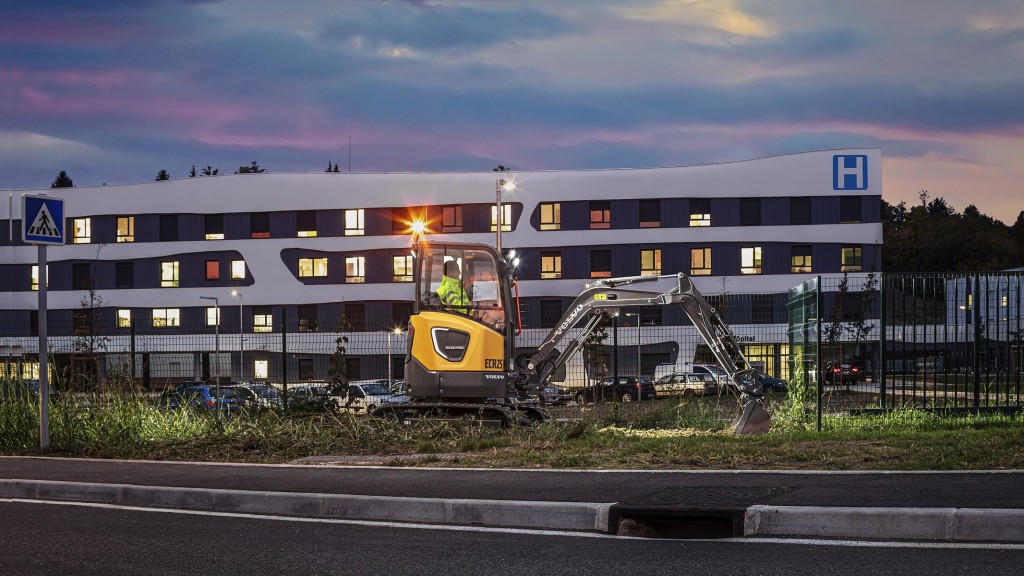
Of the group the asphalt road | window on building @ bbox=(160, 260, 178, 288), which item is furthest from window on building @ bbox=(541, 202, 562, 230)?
the asphalt road

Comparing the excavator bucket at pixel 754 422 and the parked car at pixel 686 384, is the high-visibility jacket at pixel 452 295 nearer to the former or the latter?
the excavator bucket at pixel 754 422

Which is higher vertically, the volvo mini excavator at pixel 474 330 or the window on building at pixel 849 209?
the window on building at pixel 849 209

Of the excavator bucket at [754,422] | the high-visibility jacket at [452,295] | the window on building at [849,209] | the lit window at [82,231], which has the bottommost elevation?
the excavator bucket at [754,422]

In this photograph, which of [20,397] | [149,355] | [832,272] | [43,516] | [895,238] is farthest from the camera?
[895,238]

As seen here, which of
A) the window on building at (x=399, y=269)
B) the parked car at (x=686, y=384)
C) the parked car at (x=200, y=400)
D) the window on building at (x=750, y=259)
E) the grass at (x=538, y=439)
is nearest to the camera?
the grass at (x=538, y=439)

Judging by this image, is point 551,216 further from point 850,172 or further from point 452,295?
point 452,295

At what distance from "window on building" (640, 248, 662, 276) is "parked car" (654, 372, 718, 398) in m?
38.2

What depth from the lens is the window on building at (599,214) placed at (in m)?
63.2

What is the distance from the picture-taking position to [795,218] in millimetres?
62750

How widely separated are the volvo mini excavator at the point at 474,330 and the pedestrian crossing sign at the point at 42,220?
5.36 m

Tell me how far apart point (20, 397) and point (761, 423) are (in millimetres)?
11147

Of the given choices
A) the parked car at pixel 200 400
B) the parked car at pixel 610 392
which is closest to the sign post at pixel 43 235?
the parked car at pixel 200 400

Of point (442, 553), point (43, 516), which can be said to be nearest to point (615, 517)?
point (442, 553)

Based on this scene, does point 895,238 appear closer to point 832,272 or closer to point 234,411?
point 832,272
